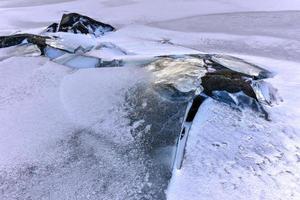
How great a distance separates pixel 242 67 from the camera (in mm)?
2531

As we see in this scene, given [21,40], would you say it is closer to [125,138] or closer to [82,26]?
[82,26]

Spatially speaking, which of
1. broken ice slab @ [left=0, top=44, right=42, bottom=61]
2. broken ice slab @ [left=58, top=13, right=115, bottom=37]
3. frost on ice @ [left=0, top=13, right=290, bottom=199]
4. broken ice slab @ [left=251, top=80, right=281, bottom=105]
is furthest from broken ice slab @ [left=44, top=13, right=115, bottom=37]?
broken ice slab @ [left=251, top=80, right=281, bottom=105]

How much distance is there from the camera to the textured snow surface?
5.53 ft

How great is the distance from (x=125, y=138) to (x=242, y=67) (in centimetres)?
96

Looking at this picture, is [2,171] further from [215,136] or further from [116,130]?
[215,136]

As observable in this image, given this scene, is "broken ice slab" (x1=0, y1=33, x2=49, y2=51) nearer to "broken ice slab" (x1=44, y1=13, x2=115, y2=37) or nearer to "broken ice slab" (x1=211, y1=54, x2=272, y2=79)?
"broken ice slab" (x1=44, y1=13, x2=115, y2=37)

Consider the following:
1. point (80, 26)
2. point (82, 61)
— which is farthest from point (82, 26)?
point (82, 61)

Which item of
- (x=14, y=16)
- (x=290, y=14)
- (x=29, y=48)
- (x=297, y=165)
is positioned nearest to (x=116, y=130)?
(x=297, y=165)

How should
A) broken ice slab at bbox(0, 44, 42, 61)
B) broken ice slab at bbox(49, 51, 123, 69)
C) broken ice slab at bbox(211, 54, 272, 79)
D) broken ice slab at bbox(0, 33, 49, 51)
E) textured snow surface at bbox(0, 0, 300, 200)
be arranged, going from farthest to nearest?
broken ice slab at bbox(0, 33, 49, 51), broken ice slab at bbox(0, 44, 42, 61), broken ice slab at bbox(49, 51, 123, 69), broken ice slab at bbox(211, 54, 272, 79), textured snow surface at bbox(0, 0, 300, 200)

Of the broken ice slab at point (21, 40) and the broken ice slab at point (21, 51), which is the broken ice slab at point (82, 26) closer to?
the broken ice slab at point (21, 40)

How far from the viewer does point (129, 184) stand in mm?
1698

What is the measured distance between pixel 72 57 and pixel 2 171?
1.09 metres

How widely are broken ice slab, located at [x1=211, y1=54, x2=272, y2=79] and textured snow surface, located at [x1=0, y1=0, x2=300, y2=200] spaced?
104 millimetres

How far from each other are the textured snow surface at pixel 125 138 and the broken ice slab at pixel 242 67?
0.34 ft
